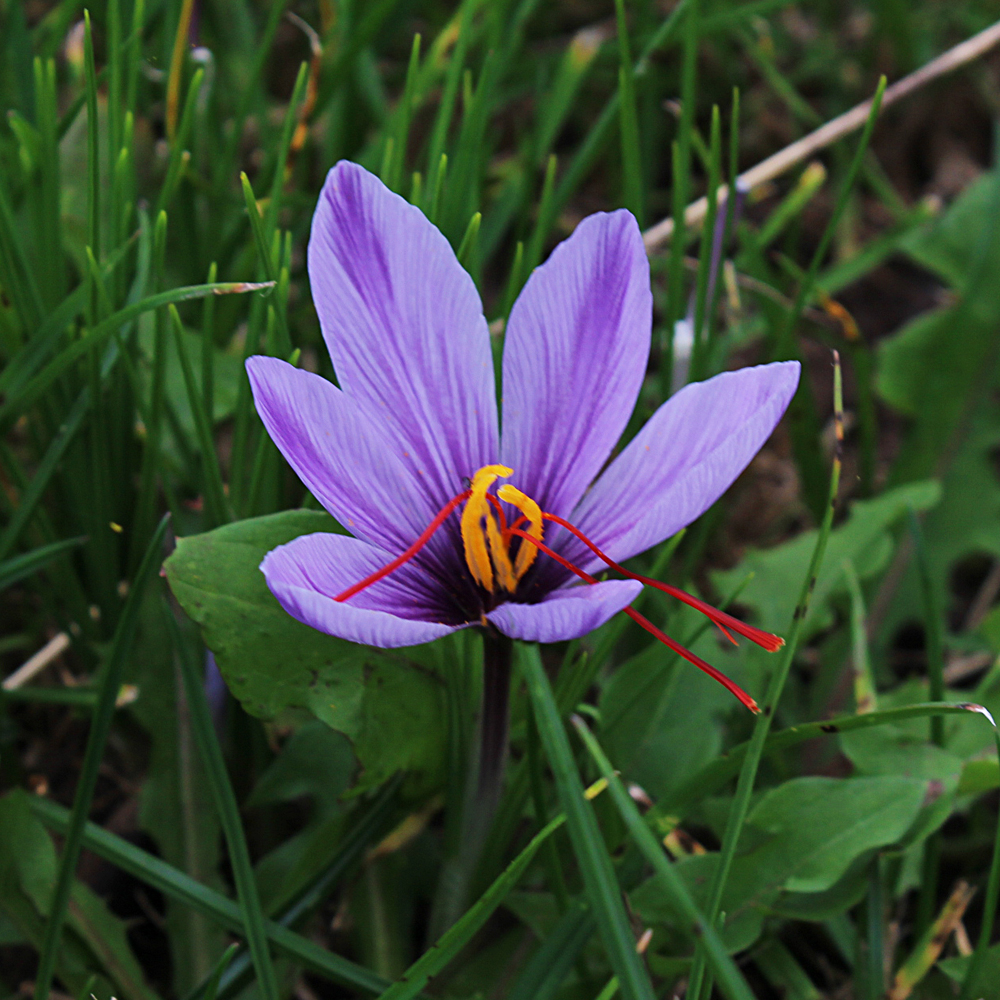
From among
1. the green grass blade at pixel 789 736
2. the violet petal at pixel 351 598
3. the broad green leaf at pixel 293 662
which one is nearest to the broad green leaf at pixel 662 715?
the green grass blade at pixel 789 736

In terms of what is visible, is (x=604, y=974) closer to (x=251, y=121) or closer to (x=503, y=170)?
(x=503, y=170)

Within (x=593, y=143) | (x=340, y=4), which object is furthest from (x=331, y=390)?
(x=340, y=4)

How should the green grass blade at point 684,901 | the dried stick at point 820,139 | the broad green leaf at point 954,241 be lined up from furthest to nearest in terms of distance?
1. the broad green leaf at point 954,241
2. the dried stick at point 820,139
3. the green grass blade at point 684,901

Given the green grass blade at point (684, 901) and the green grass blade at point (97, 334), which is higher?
the green grass blade at point (97, 334)

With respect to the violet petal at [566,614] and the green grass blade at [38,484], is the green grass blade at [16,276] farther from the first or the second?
the violet petal at [566,614]

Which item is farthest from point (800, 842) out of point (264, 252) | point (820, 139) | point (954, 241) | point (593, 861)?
point (954, 241)

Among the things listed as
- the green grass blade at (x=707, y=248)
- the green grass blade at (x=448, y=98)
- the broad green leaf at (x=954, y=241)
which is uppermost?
the green grass blade at (x=448, y=98)
